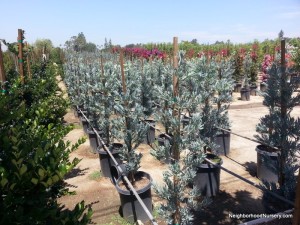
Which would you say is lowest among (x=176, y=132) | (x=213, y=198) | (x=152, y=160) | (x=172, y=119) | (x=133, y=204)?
(x=213, y=198)

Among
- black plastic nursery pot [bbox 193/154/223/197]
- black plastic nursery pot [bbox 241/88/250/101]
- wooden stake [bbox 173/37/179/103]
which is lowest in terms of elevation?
black plastic nursery pot [bbox 193/154/223/197]

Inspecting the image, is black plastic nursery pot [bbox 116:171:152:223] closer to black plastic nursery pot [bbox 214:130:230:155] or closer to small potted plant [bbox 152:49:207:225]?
small potted plant [bbox 152:49:207:225]

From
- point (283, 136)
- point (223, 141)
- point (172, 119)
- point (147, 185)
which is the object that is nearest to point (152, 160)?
point (223, 141)

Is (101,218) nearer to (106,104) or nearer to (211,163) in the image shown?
(211,163)

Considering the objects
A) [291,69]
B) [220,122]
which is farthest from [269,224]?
[220,122]

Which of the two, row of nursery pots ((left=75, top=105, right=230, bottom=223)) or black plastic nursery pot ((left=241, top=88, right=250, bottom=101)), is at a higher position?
black plastic nursery pot ((left=241, top=88, right=250, bottom=101))

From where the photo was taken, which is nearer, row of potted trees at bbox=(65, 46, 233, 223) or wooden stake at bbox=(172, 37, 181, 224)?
wooden stake at bbox=(172, 37, 181, 224)

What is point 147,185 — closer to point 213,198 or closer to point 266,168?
point 213,198

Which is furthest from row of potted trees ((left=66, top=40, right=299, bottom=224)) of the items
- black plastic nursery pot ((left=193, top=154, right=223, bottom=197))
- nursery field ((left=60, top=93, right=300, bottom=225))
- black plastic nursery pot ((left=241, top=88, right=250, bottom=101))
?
black plastic nursery pot ((left=241, top=88, right=250, bottom=101))

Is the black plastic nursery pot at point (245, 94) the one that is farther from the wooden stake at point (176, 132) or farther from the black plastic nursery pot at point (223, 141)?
the wooden stake at point (176, 132)

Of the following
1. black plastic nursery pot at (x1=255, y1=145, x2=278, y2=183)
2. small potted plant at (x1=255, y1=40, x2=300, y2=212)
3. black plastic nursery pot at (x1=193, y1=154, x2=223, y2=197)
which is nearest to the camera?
small potted plant at (x1=255, y1=40, x2=300, y2=212)

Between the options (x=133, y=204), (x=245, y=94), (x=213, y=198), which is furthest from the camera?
(x=245, y=94)

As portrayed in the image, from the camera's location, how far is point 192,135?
343 cm

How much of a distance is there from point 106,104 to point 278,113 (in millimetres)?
4288
